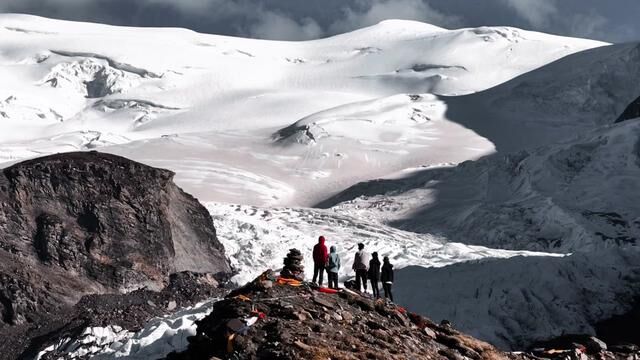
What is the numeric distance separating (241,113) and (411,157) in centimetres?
4587

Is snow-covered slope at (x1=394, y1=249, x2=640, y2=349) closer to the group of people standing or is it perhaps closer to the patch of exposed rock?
the group of people standing

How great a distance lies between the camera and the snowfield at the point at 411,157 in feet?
171

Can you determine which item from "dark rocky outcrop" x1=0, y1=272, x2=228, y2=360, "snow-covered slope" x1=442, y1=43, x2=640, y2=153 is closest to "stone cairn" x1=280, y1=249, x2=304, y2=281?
"dark rocky outcrop" x1=0, y1=272, x2=228, y2=360

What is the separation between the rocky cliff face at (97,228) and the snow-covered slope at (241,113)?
117 ft

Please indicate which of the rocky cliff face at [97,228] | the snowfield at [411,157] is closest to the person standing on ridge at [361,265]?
the snowfield at [411,157]

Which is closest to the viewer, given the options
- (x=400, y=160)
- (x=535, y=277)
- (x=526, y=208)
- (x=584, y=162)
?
(x=535, y=277)

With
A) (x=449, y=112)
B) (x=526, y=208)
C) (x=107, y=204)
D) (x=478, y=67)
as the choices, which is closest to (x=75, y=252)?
(x=107, y=204)

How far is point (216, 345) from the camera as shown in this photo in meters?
18.0

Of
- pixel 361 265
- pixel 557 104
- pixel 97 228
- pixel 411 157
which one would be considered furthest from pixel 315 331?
pixel 557 104

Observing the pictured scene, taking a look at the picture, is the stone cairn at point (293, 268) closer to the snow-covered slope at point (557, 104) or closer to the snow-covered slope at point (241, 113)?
the snow-covered slope at point (241, 113)

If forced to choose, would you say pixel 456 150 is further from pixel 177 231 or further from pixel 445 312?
pixel 445 312

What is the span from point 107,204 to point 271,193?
148ft

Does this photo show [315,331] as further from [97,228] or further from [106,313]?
[97,228]

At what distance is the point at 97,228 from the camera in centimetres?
6825
